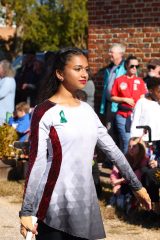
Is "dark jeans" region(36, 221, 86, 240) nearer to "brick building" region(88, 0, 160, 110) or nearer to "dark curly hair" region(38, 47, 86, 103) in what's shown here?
"dark curly hair" region(38, 47, 86, 103)

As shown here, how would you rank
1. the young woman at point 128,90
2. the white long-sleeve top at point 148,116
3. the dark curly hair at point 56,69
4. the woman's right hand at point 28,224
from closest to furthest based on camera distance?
the woman's right hand at point 28,224 → the dark curly hair at point 56,69 → the white long-sleeve top at point 148,116 → the young woman at point 128,90

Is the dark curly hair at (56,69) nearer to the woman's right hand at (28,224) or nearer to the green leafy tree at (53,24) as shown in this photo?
the woman's right hand at (28,224)

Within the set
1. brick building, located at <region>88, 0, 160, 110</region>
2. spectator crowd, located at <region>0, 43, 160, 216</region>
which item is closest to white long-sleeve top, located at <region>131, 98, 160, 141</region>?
spectator crowd, located at <region>0, 43, 160, 216</region>

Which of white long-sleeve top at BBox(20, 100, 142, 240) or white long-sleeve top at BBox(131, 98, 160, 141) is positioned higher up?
white long-sleeve top at BBox(20, 100, 142, 240)

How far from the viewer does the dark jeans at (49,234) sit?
4.98m

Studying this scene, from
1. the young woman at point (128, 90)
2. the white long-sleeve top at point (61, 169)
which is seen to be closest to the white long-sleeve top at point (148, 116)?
the young woman at point (128, 90)

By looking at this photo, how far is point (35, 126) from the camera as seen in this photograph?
194 inches

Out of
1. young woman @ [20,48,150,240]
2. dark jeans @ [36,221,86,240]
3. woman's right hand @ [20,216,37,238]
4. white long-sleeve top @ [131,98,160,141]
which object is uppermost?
young woman @ [20,48,150,240]

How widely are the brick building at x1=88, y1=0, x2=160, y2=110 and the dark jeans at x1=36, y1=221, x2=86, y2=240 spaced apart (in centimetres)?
791

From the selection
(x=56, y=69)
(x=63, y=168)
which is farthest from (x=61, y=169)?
(x=56, y=69)

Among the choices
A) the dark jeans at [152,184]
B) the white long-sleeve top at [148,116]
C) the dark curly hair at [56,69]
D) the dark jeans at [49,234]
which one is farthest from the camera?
the white long-sleeve top at [148,116]

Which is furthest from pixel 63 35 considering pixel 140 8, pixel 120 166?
pixel 120 166

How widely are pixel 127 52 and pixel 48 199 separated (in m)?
8.33

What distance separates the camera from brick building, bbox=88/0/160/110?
41.6ft
